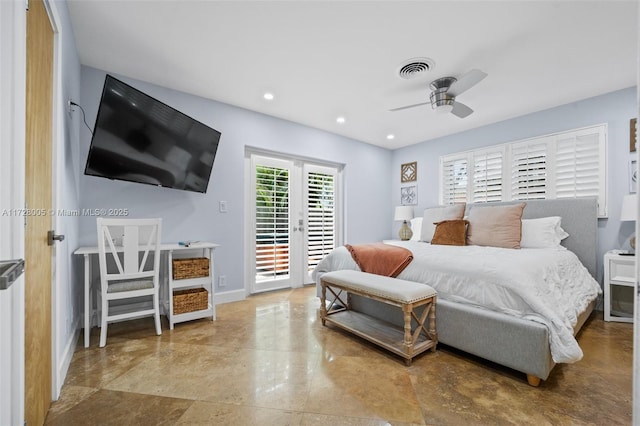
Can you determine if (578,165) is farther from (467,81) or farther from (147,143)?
(147,143)

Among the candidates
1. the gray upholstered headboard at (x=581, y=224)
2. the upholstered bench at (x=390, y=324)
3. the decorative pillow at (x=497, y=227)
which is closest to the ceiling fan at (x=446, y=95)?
the decorative pillow at (x=497, y=227)

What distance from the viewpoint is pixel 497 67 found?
2.62m

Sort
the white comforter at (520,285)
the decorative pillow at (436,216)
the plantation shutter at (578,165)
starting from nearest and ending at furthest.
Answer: the white comforter at (520,285)
the plantation shutter at (578,165)
the decorative pillow at (436,216)

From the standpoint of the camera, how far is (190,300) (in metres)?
2.77

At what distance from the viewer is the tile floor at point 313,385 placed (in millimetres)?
1483

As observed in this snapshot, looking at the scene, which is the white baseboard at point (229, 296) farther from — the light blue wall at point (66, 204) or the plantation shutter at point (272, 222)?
the light blue wall at point (66, 204)

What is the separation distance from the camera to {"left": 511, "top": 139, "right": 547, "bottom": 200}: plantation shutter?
3.60 metres

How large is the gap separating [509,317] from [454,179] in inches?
121

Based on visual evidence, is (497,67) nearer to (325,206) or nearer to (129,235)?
(325,206)

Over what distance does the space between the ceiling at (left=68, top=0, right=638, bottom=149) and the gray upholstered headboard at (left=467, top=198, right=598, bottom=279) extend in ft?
4.04

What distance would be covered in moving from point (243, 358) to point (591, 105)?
14.8 ft

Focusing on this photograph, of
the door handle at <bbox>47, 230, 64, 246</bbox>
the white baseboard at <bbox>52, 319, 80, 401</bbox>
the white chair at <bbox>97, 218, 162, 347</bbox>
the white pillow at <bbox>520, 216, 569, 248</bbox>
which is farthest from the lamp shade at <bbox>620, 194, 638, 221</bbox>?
the white baseboard at <bbox>52, 319, 80, 401</bbox>

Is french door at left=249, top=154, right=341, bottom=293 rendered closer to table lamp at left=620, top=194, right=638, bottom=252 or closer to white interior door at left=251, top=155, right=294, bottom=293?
white interior door at left=251, top=155, right=294, bottom=293

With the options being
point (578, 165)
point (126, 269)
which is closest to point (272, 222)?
point (126, 269)
